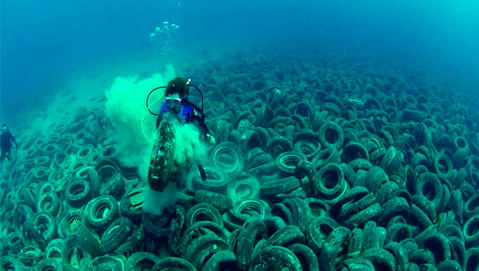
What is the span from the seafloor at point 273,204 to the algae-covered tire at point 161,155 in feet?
5.88

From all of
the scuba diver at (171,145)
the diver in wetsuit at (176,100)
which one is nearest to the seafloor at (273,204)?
the scuba diver at (171,145)

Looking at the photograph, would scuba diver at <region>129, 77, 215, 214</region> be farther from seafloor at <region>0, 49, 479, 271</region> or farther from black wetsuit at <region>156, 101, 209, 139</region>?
seafloor at <region>0, 49, 479, 271</region>

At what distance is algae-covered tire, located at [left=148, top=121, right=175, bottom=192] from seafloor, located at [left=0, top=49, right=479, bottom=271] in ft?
5.88

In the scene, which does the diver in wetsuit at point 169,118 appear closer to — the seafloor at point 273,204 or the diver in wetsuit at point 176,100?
the diver in wetsuit at point 176,100

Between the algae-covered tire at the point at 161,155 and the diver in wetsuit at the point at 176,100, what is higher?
the diver in wetsuit at the point at 176,100

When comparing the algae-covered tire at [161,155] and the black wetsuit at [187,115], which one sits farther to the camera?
the black wetsuit at [187,115]

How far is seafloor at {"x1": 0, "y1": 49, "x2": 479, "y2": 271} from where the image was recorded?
5.21 metres

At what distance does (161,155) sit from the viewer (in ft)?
13.6

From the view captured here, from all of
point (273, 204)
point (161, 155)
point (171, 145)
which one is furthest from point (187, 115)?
point (273, 204)

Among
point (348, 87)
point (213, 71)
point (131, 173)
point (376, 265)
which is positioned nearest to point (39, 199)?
point (131, 173)

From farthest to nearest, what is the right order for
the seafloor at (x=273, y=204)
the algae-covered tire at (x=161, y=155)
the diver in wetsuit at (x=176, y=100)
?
the seafloor at (x=273, y=204), the diver in wetsuit at (x=176, y=100), the algae-covered tire at (x=161, y=155)

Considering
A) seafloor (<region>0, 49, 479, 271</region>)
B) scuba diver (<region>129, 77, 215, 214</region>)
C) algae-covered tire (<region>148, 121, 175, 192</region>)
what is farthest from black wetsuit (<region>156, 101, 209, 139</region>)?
seafloor (<region>0, 49, 479, 271</region>)

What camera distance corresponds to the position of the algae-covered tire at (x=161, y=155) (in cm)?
416

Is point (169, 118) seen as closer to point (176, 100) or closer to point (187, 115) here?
point (176, 100)
